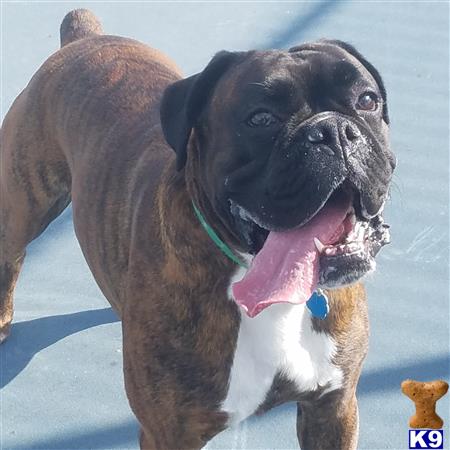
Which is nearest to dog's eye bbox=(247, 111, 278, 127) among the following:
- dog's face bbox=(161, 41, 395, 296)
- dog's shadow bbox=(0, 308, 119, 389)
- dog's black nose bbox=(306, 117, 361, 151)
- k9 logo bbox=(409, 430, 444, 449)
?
dog's face bbox=(161, 41, 395, 296)

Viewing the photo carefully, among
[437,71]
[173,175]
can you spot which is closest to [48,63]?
[173,175]

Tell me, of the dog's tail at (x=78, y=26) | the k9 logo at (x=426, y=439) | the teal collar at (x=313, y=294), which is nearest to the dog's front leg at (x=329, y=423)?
the k9 logo at (x=426, y=439)

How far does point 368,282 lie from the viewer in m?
3.80

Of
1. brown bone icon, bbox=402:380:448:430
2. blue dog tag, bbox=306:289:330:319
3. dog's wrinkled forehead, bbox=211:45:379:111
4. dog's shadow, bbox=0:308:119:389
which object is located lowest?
dog's shadow, bbox=0:308:119:389

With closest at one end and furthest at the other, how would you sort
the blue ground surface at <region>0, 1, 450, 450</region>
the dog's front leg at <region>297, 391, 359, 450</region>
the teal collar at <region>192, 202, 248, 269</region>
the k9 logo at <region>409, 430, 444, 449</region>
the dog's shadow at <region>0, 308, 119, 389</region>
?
1. the teal collar at <region>192, 202, 248, 269</region>
2. the dog's front leg at <region>297, 391, 359, 450</region>
3. the k9 logo at <region>409, 430, 444, 449</region>
4. the blue ground surface at <region>0, 1, 450, 450</region>
5. the dog's shadow at <region>0, 308, 119, 389</region>

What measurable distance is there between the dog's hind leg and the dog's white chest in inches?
48.3

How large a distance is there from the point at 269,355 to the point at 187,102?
0.68m

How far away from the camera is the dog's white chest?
2.50m

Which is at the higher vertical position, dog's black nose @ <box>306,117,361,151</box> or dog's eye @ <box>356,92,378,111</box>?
dog's black nose @ <box>306,117,361,151</box>

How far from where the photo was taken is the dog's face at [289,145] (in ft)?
7.10

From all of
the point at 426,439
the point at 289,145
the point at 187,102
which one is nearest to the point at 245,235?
the point at 289,145

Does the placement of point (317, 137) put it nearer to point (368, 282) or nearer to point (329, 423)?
point (329, 423)

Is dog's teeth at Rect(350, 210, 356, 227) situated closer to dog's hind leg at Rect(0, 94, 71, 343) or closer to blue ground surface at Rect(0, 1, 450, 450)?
blue ground surface at Rect(0, 1, 450, 450)

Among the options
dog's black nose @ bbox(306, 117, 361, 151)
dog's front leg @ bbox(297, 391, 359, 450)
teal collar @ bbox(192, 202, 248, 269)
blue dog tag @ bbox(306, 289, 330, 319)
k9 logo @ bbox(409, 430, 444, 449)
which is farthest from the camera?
k9 logo @ bbox(409, 430, 444, 449)
